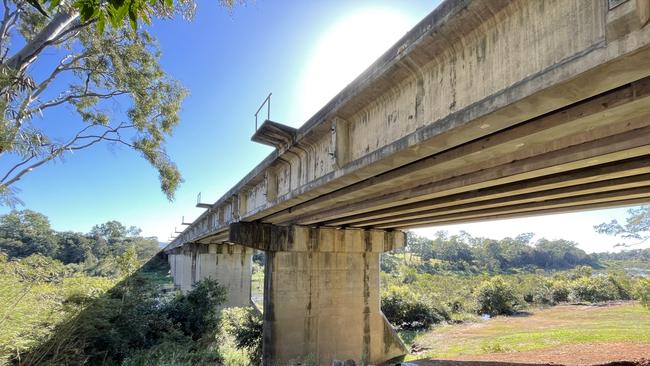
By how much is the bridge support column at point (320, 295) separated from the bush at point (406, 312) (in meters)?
10.9

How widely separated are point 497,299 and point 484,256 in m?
77.5

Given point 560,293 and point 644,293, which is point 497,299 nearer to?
point 560,293

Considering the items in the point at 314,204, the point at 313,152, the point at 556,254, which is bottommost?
the point at 556,254

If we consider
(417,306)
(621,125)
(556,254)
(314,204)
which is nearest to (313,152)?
(314,204)

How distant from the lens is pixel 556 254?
11712 centimetres

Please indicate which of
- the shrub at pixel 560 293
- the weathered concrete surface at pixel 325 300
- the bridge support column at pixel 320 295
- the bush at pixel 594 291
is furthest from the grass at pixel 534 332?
the bush at pixel 594 291

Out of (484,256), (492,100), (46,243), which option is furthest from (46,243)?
(484,256)

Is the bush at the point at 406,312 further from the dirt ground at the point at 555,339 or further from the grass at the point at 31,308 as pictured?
the grass at the point at 31,308

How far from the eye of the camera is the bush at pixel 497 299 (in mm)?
Answer: 31359

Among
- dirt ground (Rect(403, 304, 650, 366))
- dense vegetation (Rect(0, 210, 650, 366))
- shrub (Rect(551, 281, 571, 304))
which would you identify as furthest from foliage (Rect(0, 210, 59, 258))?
shrub (Rect(551, 281, 571, 304))

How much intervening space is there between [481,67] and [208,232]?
20.9 metres

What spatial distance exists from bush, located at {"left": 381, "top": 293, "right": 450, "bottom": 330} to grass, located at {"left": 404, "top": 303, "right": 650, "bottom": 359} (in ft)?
4.17

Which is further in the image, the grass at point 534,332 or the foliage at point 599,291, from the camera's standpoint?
the foliage at point 599,291

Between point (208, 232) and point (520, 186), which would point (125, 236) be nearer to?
point (208, 232)
